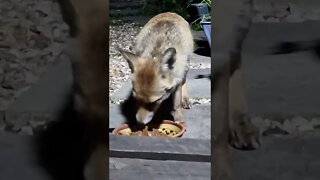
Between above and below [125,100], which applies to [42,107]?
above

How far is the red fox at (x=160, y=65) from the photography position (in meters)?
2.17

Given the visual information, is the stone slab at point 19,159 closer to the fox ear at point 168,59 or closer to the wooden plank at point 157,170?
the wooden plank at point 157,170

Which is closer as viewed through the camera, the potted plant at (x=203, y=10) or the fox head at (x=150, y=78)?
the fox head at (x=150, y=78)

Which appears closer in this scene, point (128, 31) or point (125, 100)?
point (125, 100)

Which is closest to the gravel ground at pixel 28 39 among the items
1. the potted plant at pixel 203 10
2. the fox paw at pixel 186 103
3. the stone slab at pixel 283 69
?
the stone slab at pixel 283 69

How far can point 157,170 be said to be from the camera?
166 cm

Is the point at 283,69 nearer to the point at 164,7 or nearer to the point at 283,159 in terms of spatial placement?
the point at 283,159

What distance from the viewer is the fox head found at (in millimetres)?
2148

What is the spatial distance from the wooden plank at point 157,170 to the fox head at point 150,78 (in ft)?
1.61

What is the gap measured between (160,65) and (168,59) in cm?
4

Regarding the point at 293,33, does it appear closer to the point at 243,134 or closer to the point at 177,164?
the point at 243,134

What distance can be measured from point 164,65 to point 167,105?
405mm

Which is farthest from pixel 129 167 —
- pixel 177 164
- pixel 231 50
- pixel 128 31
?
pixel 128 31

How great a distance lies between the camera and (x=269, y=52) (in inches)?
38.6
